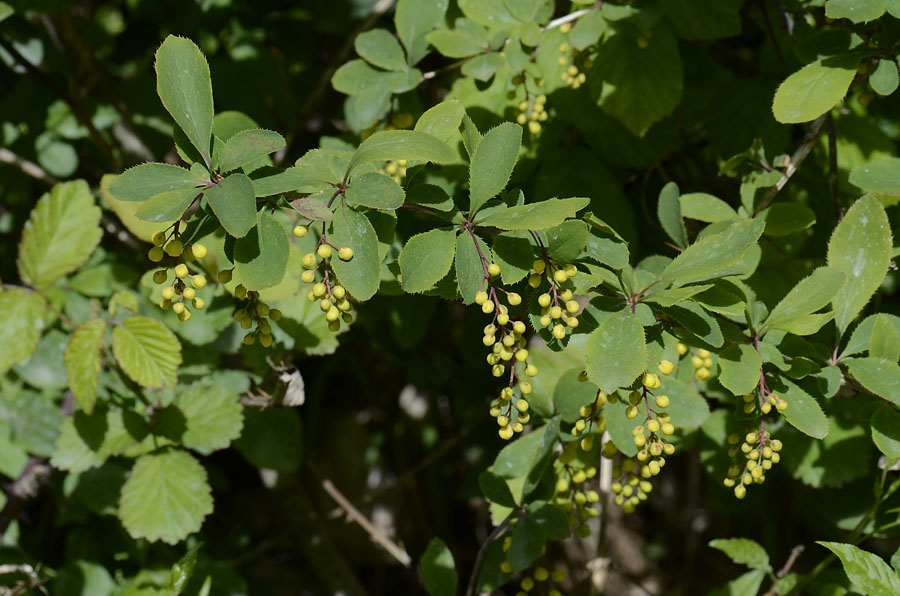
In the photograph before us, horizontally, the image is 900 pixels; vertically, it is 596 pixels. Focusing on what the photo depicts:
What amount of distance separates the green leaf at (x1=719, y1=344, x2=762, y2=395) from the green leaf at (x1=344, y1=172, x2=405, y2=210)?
0.60m

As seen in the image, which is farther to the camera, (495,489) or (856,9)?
(495,489)

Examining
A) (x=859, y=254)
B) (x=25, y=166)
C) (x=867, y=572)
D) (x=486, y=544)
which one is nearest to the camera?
(x=867, y=572)

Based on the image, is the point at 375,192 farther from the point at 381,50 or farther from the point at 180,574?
the point at 180,574

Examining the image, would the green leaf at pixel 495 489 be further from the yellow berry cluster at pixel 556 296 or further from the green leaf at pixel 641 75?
the green leaf at pixel 641 75

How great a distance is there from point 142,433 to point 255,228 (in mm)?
968

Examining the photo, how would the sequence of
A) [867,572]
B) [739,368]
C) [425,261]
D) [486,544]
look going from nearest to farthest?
[425,261], [739,368], [867,572], [486,544]

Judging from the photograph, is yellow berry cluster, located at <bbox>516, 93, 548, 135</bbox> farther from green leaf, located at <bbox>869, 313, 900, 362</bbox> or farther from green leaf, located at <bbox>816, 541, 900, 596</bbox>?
green leaf, located at <bbox>816, 541, 900, 596</bbox>

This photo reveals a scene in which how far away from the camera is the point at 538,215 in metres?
1.07

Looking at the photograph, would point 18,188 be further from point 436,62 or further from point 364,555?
point 364,555

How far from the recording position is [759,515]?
3.11 metres

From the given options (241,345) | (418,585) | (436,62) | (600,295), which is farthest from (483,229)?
(418,585)

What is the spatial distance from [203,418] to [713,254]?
1.27m

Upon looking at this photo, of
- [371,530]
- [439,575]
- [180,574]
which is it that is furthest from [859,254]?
[180,574]

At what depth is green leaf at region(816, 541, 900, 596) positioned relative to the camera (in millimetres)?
1346
